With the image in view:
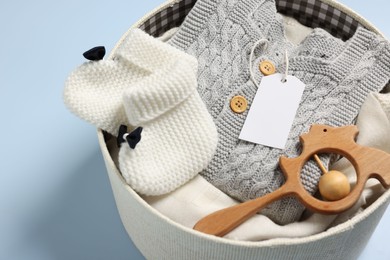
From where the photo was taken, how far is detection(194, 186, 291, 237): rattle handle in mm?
833

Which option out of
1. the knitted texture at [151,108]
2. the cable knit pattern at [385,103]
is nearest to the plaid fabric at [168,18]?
the knitted texture at [151,108]

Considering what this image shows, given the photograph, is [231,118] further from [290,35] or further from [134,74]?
[290,35]

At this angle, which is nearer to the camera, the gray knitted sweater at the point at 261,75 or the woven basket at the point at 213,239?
the woven basket at the point at 213,239

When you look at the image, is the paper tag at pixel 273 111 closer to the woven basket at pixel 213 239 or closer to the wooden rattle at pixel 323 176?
the wooden rattle at pixel 323 176

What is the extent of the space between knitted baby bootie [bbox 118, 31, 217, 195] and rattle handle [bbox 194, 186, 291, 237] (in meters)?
0.08

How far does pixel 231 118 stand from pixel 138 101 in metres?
0.17

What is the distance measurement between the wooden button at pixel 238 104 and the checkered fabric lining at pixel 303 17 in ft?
0.80

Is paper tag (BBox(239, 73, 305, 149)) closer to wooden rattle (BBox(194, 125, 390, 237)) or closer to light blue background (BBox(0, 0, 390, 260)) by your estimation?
wooden rattle (BBox(194, 125, 390, 237))

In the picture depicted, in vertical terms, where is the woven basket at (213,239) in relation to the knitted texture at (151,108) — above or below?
below

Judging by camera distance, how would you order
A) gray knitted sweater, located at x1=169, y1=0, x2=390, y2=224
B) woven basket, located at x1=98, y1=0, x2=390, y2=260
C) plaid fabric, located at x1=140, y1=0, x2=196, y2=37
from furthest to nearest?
1. plaid fabric, located at x1=140, y1=0, x2=196, y2=37
2. gray knitted sweater, located at x1=169, y1=0, x2=390, y2=224
3. woven basket, located at x1=98, y1=0, x2=390, y2=260

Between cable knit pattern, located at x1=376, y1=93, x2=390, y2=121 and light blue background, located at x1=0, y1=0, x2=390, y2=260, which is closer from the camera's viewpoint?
cable knit pattern, located at x1=376, y1=93, x2=390, y2=121

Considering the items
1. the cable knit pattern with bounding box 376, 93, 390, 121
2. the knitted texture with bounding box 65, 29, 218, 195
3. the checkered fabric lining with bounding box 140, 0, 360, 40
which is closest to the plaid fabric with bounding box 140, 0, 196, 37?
the checkered fabric lining with bounding box 140, 0, 360, 40

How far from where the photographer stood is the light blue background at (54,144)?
1.11m

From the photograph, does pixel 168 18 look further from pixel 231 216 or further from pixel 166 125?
pixel 231 216
